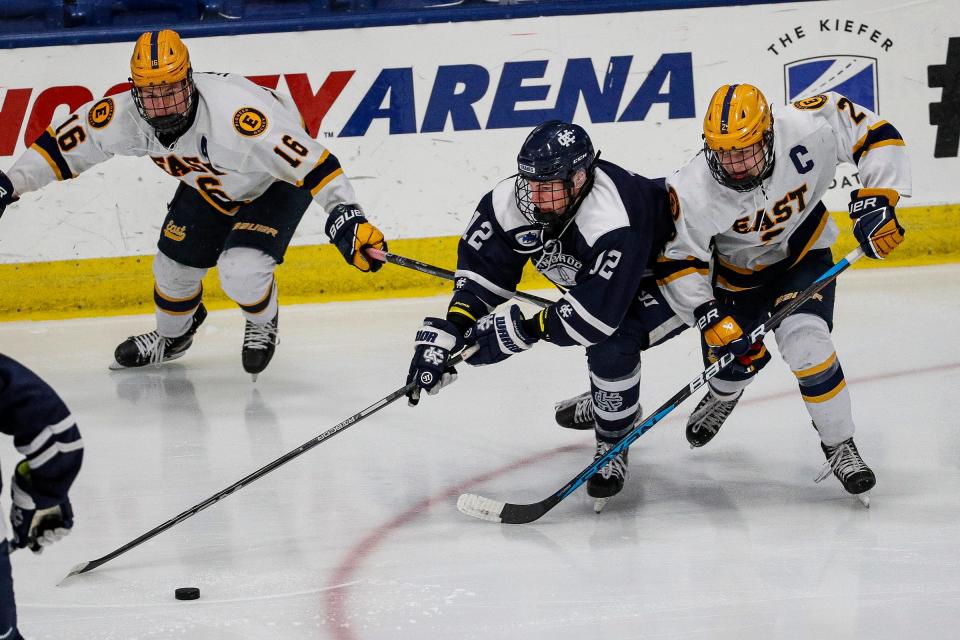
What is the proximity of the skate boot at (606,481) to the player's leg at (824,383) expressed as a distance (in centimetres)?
51

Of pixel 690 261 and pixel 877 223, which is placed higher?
pixel 877 223

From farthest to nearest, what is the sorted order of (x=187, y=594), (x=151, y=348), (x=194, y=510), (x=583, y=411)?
1. (x=151, y=348)
2. (x=583, y=411)
3. (x=194, y=510)
4. (x=187, y=594)

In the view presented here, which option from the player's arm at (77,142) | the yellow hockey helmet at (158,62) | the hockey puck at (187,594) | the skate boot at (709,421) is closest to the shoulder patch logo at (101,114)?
the player's arm at (77,142)

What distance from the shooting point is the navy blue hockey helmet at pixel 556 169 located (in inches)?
114

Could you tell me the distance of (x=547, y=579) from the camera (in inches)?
106

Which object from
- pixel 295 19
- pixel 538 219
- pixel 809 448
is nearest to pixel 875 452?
pixel 809 448

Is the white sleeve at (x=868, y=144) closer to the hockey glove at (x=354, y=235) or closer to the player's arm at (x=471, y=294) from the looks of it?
the player's arm at (x=471, y=294)

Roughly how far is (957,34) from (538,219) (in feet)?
11.5

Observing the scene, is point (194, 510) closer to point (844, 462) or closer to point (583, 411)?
point (583, 411)

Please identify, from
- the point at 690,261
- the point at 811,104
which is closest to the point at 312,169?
the point at 690,261

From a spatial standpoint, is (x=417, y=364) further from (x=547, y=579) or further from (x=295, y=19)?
(x=295, y=19)

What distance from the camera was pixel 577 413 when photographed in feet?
12.2

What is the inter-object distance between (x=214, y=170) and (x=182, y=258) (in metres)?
0.44

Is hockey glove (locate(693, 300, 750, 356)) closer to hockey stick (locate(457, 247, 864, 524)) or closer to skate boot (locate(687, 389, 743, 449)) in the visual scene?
hockey stick (locate(457, 247, 864, 524))
